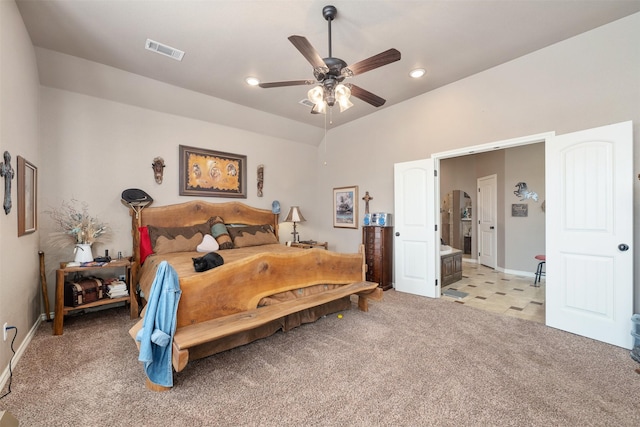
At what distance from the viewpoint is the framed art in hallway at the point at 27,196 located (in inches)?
98.0

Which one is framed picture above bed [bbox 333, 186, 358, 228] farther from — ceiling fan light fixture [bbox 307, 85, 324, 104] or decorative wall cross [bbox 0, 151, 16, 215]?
Result: decorative wall cross [bbox 0, 151, 16, 215]

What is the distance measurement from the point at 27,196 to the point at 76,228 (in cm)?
62

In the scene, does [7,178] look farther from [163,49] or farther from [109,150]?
[163,49]

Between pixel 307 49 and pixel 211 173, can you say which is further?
pixel 211 173

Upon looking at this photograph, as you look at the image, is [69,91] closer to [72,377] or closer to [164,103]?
[164,103]

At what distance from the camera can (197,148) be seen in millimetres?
4582

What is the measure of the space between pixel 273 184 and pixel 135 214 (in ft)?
8.01

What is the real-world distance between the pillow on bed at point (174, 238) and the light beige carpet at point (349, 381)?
1.14 m

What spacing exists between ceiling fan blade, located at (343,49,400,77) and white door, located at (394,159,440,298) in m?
2.31

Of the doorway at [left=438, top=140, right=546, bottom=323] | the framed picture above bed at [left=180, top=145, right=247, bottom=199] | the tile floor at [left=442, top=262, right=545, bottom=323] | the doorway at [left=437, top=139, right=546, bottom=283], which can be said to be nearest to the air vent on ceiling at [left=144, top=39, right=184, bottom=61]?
the framed picture above bed at [left=180, top=145, right=247, bottom=199]

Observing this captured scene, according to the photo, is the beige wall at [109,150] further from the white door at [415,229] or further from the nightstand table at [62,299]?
the white door at [415,229]

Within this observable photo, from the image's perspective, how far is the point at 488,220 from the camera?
6527 millimetres

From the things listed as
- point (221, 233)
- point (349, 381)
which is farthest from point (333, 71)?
point (221, 233)

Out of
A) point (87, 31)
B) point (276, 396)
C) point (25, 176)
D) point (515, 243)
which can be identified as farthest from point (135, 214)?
point (515, 243)
